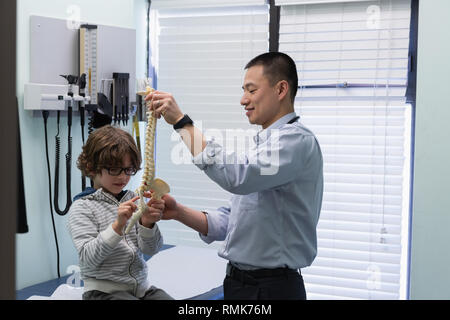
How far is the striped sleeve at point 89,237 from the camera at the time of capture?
1.63 metres

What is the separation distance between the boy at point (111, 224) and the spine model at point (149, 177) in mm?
53

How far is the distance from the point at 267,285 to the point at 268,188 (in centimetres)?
32

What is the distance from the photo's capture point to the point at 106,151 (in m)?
1.81

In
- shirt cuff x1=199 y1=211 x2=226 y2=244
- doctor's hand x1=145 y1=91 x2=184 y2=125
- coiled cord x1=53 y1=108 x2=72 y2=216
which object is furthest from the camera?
coiled cord x1=53 y1=108 x2=72 y2=216

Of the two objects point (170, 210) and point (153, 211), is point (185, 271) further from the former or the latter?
point (153, 211)

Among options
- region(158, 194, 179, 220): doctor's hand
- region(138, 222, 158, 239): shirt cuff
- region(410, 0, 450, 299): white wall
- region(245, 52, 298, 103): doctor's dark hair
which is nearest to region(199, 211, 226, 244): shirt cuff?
region(158, 194, 179, 220): doctor's hand

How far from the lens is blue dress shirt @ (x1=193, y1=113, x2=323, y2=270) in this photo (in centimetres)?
169

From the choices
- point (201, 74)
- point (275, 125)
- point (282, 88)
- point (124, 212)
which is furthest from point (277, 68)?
point (201, 74)

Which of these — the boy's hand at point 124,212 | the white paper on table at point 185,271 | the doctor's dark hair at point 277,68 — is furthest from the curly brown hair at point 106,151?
the white paper on table at point 185,271

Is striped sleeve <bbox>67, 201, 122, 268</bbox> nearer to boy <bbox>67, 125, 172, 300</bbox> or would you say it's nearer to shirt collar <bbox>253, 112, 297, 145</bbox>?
A: boy <bbox>67, 125, 172, 300</bbox>

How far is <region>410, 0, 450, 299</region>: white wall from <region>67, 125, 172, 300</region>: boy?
143 centimetres

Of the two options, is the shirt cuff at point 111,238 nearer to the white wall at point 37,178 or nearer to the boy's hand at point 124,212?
the boy's hand at point 124,212
